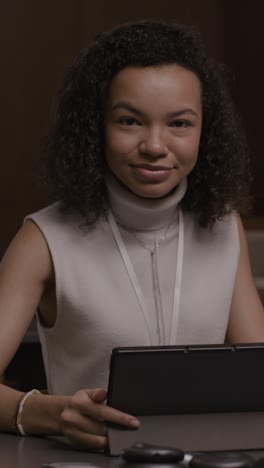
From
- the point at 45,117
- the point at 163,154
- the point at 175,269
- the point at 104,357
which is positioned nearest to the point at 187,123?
the point at 163,154

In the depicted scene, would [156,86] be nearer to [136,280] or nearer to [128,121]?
[128,121]

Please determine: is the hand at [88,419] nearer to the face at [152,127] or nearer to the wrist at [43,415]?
the wrist at [43,415]

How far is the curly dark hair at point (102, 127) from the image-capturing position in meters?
1.97

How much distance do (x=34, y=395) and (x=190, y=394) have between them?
330 mm

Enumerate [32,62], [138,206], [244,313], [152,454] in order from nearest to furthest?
[152,454]
[138,206]
[244,313]
[32,62]

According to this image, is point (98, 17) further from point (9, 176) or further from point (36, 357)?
point (36, 357)

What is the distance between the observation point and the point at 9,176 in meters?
5.41

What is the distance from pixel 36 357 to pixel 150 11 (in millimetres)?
2852

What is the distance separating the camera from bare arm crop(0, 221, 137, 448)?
1525mm

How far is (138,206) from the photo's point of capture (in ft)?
6.56

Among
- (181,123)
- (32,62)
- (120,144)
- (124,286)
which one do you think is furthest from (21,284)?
(32,62)

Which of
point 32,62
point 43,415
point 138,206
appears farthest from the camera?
point 32,62

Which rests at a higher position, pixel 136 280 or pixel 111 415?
pixel 136 280

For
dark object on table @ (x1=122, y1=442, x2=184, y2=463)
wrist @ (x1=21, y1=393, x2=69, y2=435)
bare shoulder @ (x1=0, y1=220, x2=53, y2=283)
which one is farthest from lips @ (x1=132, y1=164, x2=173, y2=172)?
A: dark object on table @ (x1=122, y1=442, x2=184, y2=463)
